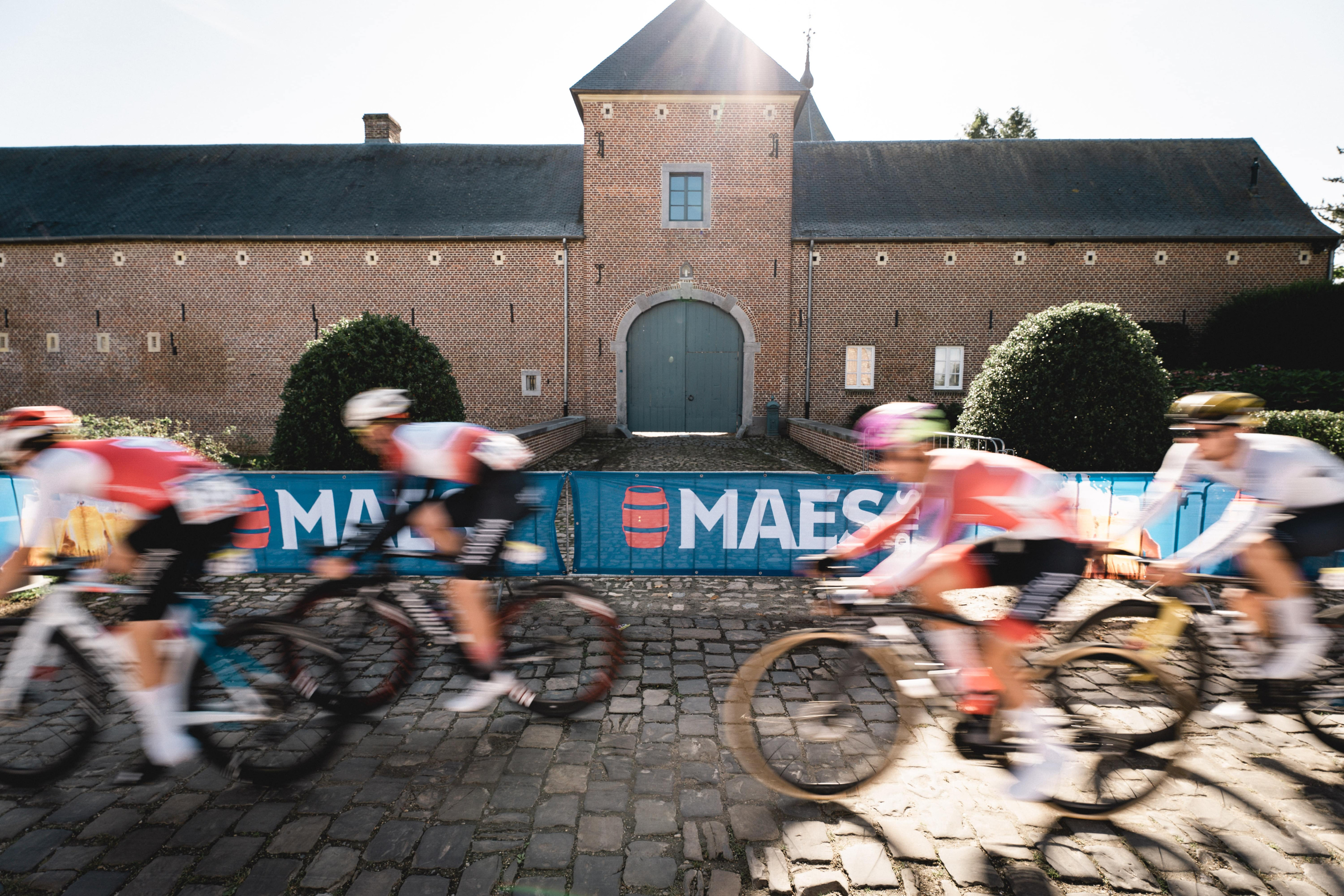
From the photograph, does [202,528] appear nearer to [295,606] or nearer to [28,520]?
[295,606]

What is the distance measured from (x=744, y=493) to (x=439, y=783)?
11.5 ft

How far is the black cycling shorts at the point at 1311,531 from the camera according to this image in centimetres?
320

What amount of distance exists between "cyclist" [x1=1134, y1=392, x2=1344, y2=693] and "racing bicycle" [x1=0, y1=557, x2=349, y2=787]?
428 centimetres

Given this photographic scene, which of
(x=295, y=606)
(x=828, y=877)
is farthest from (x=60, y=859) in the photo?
(x=828, y=877)

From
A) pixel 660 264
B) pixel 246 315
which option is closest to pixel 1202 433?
pixel 660 264

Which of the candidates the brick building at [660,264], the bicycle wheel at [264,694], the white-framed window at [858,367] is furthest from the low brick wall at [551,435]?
the bicycle wheel at [264,694]

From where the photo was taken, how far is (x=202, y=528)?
3.12 m

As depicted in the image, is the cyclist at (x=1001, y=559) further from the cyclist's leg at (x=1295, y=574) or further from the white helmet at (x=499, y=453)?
the white helmet at (x=499, y=453)

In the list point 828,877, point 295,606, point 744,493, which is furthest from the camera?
point 744,493

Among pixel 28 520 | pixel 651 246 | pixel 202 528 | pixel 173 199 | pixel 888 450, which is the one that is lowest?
pixel 28 520

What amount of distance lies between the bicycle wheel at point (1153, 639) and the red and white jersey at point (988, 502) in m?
0.46

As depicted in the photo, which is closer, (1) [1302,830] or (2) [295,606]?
(1) [1302,830]

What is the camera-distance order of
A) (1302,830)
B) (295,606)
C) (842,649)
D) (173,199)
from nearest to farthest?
(1302,830)
(842,649)
(295,606)
(173,199)

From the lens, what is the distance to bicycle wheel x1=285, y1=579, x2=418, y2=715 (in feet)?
11.5
